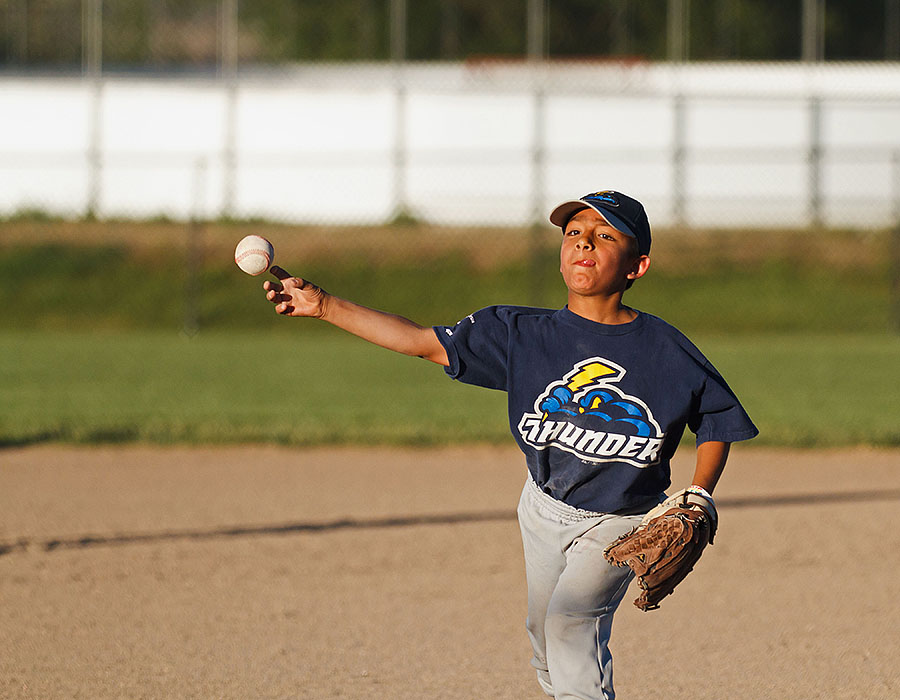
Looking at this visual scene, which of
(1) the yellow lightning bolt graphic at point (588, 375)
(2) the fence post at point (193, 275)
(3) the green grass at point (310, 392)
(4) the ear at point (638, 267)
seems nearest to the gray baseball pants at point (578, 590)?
(1) the yellow lightning bolt graphic at point (588, 375)

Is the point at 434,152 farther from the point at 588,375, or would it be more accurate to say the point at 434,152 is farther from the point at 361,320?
the point at 588,375

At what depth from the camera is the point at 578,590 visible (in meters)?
2.98

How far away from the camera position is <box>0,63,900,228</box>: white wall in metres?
21.8

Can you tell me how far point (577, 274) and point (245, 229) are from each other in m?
17.6

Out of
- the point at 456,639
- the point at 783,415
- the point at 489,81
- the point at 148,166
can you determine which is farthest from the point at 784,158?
the point at 456,639

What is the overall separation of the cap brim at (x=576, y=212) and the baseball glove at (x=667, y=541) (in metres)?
0.65

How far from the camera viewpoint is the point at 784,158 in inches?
854

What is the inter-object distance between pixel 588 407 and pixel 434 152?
19806 mm

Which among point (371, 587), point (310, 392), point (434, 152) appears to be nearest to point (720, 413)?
point (371, 587)

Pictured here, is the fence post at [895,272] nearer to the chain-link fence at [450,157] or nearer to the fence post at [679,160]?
the chain-link fence at [450,157]

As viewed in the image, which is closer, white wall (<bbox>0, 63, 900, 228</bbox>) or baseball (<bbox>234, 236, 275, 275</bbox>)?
baseball (<bbox>234, 236, 275, 275</bbox>)

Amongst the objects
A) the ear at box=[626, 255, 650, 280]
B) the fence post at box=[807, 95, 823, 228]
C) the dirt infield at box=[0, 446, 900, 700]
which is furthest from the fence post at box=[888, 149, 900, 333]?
the ear at box=[626, 255, 650, 280]

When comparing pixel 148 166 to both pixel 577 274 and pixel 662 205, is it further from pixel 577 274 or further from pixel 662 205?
pixel 577 274

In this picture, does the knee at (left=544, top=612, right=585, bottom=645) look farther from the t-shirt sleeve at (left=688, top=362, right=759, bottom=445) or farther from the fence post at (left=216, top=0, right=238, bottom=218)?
the fence post at (left=216, top=0, right=238, bottom=218)
